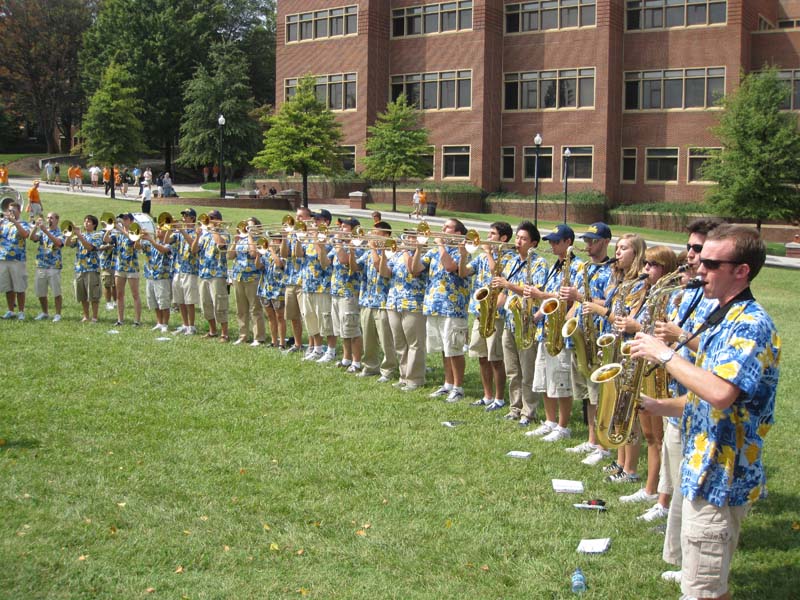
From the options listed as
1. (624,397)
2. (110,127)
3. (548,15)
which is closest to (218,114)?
(110,127)

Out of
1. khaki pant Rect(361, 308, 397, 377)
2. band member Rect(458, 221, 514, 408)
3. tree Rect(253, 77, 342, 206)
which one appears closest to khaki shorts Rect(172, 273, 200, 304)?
khaki pant Rect(361, 308, 397, 377)

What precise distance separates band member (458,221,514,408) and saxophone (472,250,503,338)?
1.1 inches

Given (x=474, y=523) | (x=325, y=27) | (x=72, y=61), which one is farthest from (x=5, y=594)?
(x=72, y=61)

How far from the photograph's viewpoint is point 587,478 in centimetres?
820

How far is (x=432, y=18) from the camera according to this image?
4947 cm

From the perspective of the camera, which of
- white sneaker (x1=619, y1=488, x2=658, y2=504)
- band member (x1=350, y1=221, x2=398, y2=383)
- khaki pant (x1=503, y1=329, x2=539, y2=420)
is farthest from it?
band member (x1=350, y1=221, x2=398, y2=383)

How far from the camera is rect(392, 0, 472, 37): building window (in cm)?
4825

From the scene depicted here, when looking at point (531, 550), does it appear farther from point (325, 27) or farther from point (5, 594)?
point (325, 27)

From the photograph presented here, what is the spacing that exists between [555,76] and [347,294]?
37.5 m

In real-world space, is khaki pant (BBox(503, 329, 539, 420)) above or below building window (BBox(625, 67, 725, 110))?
below

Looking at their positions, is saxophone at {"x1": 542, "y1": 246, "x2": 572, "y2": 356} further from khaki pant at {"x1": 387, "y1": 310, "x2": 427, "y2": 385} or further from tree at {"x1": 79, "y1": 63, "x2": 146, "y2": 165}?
tree at {"x1": 79, "y1": 63, "x2": 146, "y2": 165}

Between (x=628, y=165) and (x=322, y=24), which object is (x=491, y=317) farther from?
(x=322, y=24)

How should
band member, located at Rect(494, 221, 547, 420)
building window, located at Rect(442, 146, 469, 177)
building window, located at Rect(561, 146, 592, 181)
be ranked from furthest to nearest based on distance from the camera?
building window, located at Rect(442, 146, 469, 177), building window, located at Rect(561, 146, 592, 181), band member, located at Rect(494, 221, 547, 420)

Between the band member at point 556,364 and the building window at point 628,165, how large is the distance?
131 ft
